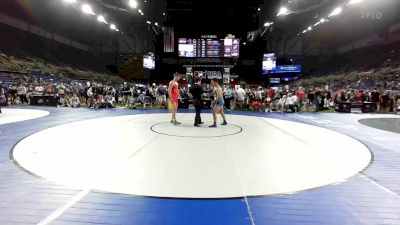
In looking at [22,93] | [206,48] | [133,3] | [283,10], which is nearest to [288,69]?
[283,10]

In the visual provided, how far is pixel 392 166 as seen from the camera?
503cm

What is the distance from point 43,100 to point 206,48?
12.2 metres

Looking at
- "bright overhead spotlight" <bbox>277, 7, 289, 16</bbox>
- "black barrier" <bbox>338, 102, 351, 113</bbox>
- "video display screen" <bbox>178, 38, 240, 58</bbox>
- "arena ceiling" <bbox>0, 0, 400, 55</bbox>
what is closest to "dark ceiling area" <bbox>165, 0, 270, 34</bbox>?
"arena ceiling" <bbox>0, 0, 400, 55</bbox>

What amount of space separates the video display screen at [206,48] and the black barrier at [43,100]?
33.7 ft

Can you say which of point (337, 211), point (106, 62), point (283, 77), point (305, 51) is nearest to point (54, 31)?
point (106, 62)

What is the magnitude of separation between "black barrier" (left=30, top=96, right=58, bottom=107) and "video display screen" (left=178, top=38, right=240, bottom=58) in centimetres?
1028

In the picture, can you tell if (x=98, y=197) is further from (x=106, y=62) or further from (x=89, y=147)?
(x=106, y=62)

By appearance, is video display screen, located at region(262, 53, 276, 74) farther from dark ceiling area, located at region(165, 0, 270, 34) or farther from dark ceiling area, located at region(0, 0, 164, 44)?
dark ceiling area, located at region(0, 0, 164, 44)

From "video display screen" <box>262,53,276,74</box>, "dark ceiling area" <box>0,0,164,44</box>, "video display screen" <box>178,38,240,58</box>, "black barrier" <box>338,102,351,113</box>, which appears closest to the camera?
Result: "black barrier" <box>338,102,351,113</box>

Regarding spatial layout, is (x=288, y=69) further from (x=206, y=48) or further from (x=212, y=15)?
(x=206, y=48)

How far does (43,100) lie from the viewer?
17.0 meters

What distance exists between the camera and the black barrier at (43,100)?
16.9 metres

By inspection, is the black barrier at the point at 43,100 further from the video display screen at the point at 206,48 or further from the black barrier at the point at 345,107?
the black barrier at the point at 345,107

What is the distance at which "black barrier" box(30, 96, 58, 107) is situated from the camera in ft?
55.5
